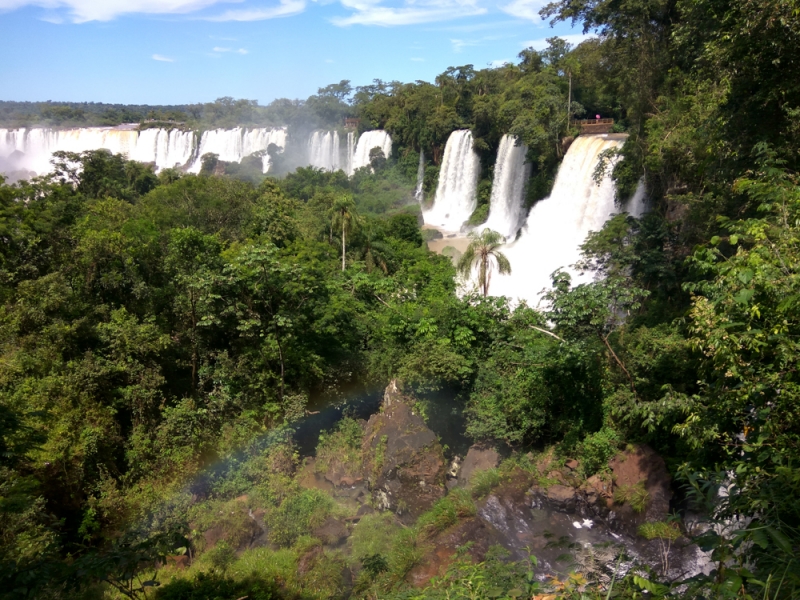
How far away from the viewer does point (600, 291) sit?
30.9 ft

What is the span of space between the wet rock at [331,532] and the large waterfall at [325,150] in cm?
4321

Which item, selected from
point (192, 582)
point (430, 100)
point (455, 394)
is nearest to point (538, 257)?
point (455, 394)

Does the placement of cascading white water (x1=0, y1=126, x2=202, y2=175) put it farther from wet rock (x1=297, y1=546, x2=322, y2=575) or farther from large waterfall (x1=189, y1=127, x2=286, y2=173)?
wet rock (x1=297, y1=546, x2=322, y2=575)

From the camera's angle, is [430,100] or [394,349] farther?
[430,100]

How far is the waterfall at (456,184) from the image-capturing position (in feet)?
108

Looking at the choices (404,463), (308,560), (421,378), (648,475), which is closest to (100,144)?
(421,378)

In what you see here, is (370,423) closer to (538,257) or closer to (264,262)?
(264,262)

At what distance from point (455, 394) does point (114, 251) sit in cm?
823

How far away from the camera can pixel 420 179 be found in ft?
132

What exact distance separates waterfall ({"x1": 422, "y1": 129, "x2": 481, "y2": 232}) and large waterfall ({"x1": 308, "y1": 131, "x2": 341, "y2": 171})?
17.2m

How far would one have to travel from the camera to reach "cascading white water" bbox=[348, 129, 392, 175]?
147 feet

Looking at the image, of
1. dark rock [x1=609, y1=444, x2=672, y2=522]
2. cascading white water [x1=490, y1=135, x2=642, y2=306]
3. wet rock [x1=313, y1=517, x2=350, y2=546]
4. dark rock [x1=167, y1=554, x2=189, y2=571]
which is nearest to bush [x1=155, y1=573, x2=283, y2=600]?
dark rock [x1=167, y1=554, x2=189, y2=571]

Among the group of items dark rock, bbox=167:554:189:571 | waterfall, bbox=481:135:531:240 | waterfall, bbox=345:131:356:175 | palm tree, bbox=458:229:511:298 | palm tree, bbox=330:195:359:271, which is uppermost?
waterfall, bbox=345:131:356:175

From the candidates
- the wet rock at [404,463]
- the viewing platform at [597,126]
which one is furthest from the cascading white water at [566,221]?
the wet rock at [404,463]
